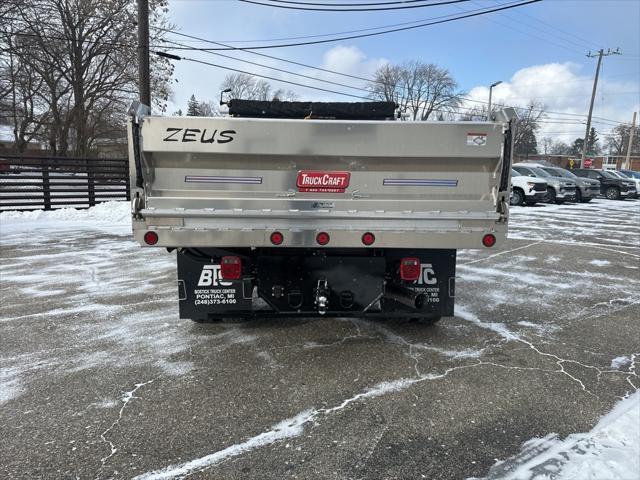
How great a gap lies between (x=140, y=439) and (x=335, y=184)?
2326 millimetres

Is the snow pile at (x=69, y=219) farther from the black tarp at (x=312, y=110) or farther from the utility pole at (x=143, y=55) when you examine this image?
the black tarp at (x=312, y=110)

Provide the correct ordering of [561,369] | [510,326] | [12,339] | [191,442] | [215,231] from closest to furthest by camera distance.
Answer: [191,442] → [215,231] → [561,369] → [12,339] → [510,326]

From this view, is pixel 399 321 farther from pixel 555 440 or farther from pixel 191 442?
pixel 191 442

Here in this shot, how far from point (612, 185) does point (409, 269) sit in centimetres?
3066

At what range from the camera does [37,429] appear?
3.09 metres

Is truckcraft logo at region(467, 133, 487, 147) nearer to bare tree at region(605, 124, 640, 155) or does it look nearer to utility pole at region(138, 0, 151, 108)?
utility pole at region(138, 0, 151, 108)

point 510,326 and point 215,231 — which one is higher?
point 215,231

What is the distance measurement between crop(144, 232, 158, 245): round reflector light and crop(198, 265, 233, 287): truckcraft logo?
718mm

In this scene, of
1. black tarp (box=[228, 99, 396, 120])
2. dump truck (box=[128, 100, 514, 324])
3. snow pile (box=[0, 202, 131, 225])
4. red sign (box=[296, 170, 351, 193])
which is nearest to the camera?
dump truck (box=[128, 100, 514, 324])

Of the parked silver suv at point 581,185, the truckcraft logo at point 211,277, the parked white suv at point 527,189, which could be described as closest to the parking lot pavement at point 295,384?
the truckcraft logo at point 211,277

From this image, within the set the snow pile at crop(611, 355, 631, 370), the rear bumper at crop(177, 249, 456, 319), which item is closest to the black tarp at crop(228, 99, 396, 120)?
the rear bumper at crop(177, 249, 456, 319)

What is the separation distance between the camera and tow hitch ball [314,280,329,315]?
413 cm

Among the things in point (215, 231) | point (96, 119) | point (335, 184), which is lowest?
point (215, 231)

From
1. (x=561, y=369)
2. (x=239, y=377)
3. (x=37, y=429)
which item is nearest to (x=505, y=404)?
(x=561, y=369)
